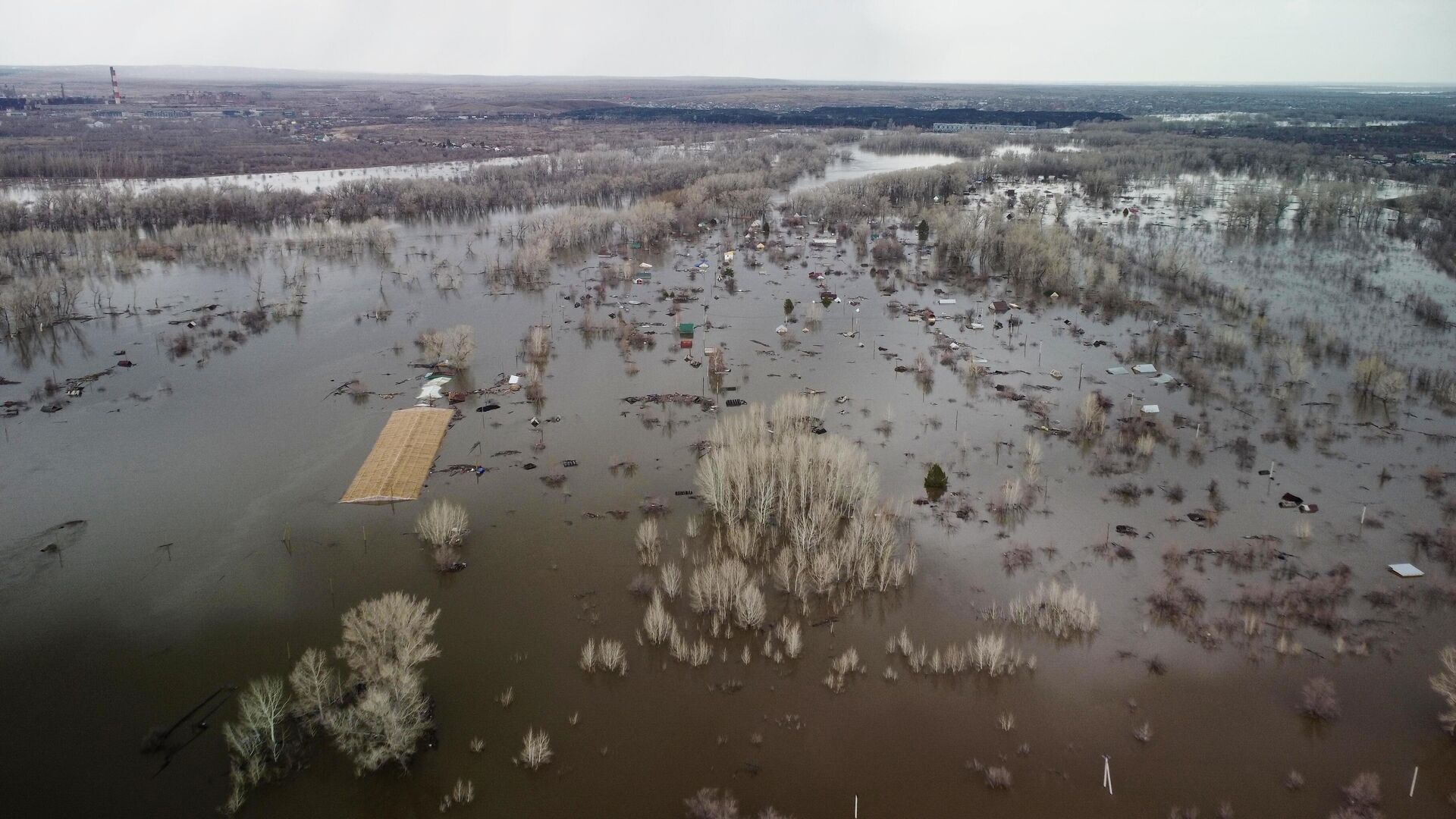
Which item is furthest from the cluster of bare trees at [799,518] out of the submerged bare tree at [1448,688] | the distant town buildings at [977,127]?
the distant town buildings at [977,127]

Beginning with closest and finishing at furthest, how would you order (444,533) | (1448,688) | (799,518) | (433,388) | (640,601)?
(1448,688), (640,601), (444,533), (799,518), (433,388)

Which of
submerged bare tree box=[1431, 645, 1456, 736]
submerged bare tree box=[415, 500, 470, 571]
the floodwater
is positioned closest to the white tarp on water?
the floodwater

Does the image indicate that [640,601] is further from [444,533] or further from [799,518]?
[444,533]

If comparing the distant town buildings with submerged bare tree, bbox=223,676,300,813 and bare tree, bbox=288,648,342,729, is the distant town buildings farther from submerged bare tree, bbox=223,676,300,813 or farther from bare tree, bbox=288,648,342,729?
submerged bare tree, bbox=223,676,300,813

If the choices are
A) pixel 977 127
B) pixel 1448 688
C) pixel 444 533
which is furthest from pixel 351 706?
pixel 977 127

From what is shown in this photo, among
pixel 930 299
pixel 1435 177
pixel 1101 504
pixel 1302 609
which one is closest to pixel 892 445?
pixel 1101 504

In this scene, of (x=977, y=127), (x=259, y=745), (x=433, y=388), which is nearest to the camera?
(x=259, y=745)

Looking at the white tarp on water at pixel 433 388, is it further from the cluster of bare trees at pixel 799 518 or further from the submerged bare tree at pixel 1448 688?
the submerged bare tree at pixel 1448 688
